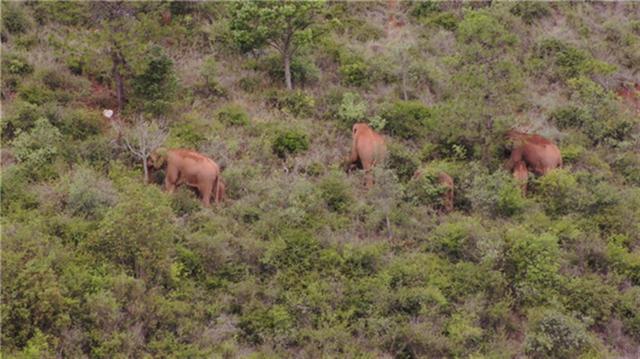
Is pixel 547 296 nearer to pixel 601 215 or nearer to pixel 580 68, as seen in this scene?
pixel 601 215

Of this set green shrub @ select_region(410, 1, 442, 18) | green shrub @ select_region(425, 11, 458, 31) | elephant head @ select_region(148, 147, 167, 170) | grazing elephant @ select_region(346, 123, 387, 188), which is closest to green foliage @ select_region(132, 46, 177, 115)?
elephant head @ select_region(148, 147, 167, 170)

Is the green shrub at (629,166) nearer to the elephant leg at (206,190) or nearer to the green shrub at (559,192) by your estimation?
the green shrub at (559,192)

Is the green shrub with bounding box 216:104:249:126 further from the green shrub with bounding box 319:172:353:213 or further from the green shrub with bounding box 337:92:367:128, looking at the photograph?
the green shrub with bounding box 319:172:353:213

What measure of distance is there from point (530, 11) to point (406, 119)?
9558 mm

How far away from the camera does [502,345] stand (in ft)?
41.2

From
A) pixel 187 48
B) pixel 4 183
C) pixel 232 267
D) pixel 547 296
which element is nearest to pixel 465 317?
pixel 547 296

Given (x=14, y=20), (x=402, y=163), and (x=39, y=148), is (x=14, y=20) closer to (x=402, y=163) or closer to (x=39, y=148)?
(x=39, y=148)

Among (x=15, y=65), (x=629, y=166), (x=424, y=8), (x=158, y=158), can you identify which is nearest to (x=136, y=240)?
(x=158, y=158)

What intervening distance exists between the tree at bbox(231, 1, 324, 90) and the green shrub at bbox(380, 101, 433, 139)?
2.83m

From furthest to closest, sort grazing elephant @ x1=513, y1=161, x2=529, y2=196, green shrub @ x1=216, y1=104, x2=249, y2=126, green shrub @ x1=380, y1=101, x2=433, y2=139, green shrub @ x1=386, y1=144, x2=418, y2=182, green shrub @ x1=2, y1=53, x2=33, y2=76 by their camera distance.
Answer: green shrub @ x1=380, y1=101, x2=433, y2=139 → green shrub @ x1=2, y1=53, x2=33, y2=76 → green shrub @ x1=216, y1=104, x2=249, y2=126 → green shrub @ x1=386, y1=144, x2=418, y2=182 → grazing elephant @ x1=513, y1=161, x2=529, y2=196

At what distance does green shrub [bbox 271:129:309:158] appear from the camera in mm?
17234

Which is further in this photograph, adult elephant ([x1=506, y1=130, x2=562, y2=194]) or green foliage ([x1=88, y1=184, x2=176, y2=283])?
adult elephant ([x1=506, y1=130, x2=562, y2=194])

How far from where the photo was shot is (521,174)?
16.7 metres

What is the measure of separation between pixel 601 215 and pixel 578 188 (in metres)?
0.74
